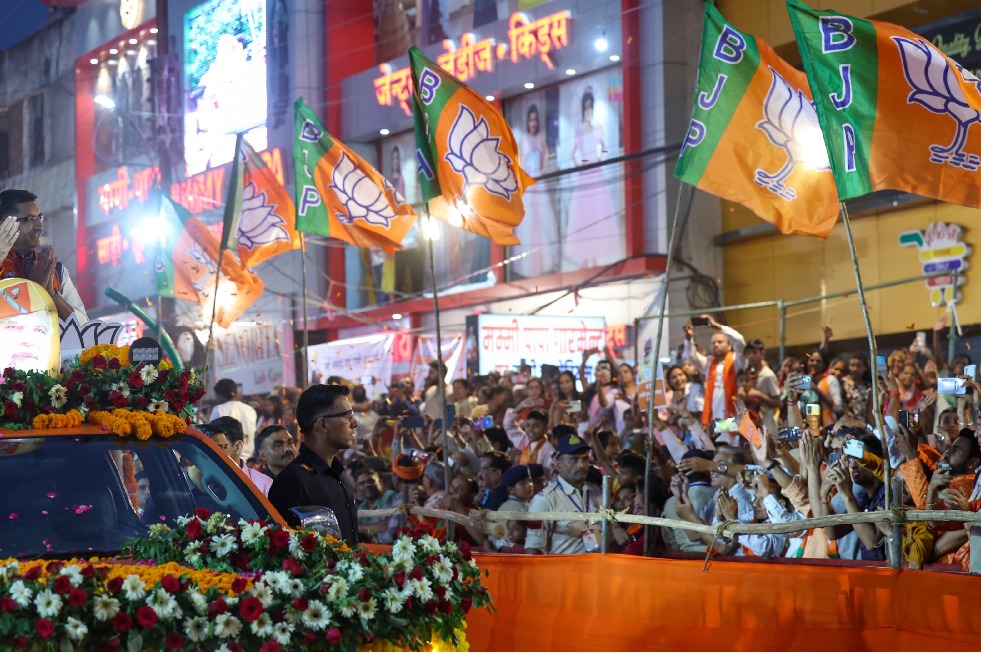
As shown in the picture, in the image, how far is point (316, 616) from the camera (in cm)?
514

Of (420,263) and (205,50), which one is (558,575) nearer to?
(420,263)

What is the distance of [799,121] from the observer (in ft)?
34.5

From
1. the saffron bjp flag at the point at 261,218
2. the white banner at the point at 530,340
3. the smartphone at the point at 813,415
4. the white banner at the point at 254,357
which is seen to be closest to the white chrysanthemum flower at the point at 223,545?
the smartphone at the point at 813,415

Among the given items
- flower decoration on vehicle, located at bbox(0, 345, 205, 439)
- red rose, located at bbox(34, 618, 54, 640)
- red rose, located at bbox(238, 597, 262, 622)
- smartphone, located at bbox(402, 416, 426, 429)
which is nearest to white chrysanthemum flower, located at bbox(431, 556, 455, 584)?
red rose, located at bbox(238, 597, 262, 622)

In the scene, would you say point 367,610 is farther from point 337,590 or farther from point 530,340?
point 530,340

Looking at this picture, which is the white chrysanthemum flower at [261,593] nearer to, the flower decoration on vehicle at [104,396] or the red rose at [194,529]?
the red rose at [194,529]

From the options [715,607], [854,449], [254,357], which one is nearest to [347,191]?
[854,449]

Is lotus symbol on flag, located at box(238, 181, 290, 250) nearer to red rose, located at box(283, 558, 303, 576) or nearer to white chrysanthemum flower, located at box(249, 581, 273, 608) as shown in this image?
red rose, located at box(283, 558, 303, 576)

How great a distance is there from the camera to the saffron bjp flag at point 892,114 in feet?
29.0

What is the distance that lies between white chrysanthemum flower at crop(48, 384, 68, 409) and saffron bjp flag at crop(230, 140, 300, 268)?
11.8 metres

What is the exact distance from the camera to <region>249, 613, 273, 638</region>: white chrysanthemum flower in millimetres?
5000

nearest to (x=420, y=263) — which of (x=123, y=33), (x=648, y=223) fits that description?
(x=648, y=223)

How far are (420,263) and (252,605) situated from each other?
2597cm

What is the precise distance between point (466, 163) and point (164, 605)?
8.28m
